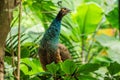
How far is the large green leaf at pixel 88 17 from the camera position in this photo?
2918 mm

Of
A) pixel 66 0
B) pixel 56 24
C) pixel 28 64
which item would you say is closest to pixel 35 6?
pixel 56 24

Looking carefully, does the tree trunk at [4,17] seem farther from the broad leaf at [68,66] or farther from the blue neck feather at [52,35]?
the blue neck feather at [52,35]

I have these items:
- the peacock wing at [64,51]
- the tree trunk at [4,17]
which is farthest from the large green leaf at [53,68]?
the peacock wing at [64,51]

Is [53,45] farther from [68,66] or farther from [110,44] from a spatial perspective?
[110,44]

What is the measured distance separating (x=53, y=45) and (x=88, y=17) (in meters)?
1.60

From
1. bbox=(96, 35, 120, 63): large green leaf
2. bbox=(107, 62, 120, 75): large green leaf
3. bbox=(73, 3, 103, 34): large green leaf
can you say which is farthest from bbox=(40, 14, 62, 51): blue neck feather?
bbox=(73, 3, 103, 34): large green leaf

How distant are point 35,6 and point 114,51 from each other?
37.5 inches

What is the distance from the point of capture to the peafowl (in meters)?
1.40

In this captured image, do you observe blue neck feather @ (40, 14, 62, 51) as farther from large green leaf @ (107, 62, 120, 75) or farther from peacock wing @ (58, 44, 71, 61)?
large green leaf @ (107, 62, 120, 75)

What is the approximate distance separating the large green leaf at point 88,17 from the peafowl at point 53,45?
141 cm

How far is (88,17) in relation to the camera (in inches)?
119

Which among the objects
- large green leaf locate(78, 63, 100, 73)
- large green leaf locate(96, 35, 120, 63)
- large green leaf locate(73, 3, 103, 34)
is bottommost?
large green leaf locate(96, 35, 120, 63)

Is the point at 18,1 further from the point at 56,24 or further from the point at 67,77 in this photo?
the point at 56,24

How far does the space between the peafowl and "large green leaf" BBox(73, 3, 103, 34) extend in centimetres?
141
